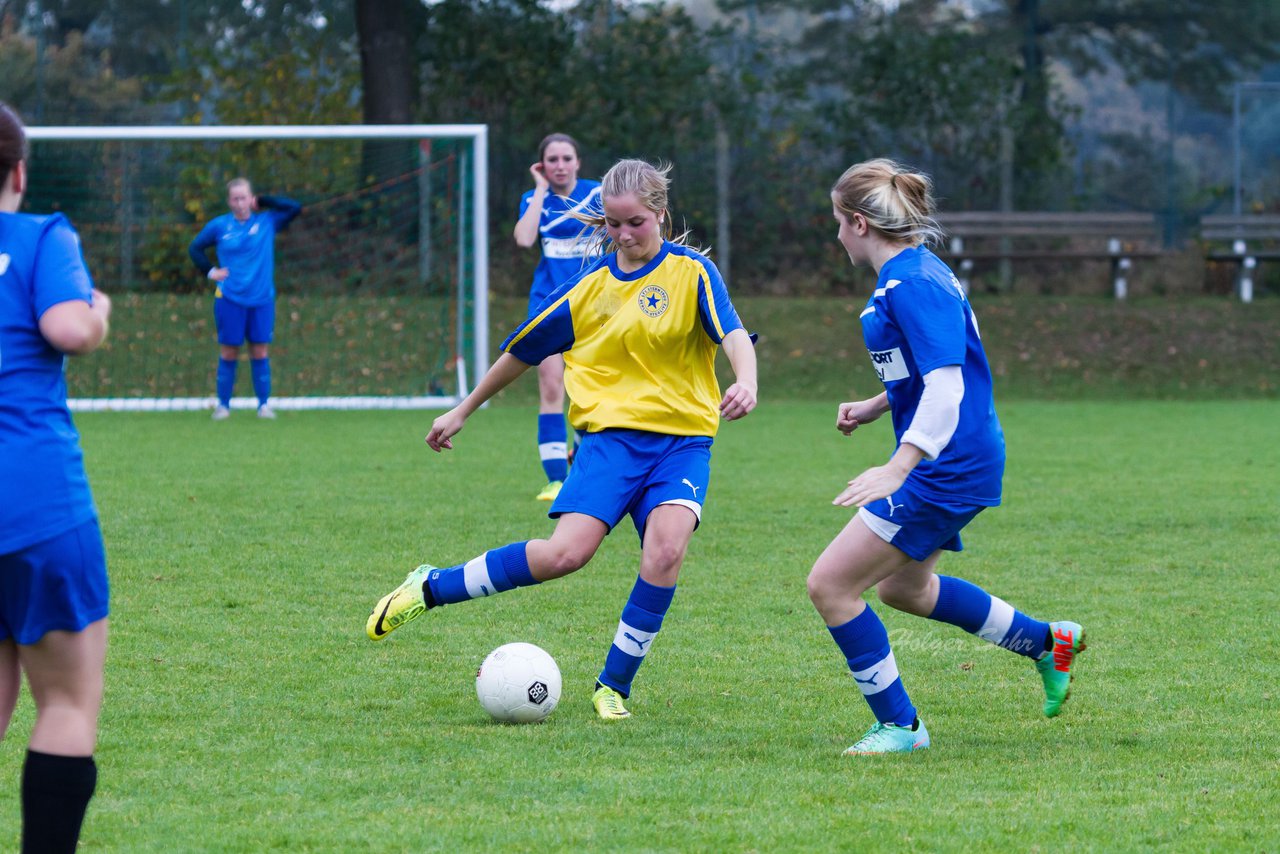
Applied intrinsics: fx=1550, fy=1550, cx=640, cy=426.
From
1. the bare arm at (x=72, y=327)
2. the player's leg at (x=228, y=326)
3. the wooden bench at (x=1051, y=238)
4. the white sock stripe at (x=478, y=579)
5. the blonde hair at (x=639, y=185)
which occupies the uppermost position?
the blonde hair at (x=639, y=185)

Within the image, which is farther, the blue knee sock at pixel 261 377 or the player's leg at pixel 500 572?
the blue knee sock at pixel 261 377

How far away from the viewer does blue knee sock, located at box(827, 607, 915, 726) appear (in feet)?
13.1

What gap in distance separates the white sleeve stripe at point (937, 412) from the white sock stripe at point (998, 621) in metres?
0.71

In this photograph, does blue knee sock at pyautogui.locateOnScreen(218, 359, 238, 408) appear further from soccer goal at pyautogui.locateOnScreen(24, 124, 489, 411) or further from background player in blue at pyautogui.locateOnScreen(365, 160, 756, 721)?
background player in blue at pyautogui.locateOnScreen(365, 160, 756, 721)

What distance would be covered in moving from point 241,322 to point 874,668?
1037 cm

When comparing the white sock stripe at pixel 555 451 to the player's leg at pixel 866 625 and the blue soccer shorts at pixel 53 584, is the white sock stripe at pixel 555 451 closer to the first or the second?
the player's leg at pixel 866 625

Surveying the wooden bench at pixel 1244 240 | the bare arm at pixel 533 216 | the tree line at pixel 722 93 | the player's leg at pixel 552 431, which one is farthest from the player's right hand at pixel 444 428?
the wooden bench at pixel 1244 240

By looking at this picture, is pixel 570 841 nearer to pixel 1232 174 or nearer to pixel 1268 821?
pixel 1268 821

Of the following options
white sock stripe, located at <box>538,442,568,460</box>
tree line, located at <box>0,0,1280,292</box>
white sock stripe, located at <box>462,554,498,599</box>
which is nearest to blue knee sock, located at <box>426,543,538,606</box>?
white sock stripe, located at <box>462,554,498,599</box>

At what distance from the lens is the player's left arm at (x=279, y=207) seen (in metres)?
13.3

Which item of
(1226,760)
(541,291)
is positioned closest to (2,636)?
(1226,760)

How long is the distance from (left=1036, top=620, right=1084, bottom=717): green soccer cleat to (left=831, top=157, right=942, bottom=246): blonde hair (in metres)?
1.15

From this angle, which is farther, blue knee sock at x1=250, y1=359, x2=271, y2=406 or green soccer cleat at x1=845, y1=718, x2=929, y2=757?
blue knee sock at x1=250, y1=359, x2=271, y2=406

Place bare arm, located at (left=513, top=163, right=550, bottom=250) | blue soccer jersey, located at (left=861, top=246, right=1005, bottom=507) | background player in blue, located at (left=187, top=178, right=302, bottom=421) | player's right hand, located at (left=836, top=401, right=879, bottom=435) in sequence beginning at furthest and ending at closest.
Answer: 1. background player in blue, located at (left=187, top=178, right=302, bottom=421)
2. bare arm, located at (left=513, top=163, right=550, bottom=250)
3. player's right hand, located at (left=836, top=401, right=879, bottom=435)
4. blue soccer jersey, located at (left=861, top=246, right=1005, bottom=507)
